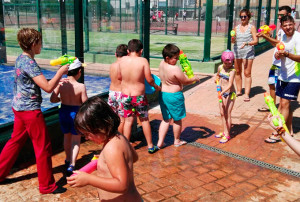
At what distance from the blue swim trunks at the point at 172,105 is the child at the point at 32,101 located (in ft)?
6.00

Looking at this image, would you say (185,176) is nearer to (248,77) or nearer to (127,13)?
→ (248,77)

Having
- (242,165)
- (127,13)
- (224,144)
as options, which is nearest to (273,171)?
(242,165)

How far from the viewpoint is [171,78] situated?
198 inches

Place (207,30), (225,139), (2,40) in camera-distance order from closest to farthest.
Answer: (225,139), (2,40), (207,30)

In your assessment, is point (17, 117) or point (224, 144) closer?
point (17, 117)

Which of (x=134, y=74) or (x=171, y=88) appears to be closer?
(x=134, y=74)

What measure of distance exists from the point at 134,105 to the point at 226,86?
1.53m

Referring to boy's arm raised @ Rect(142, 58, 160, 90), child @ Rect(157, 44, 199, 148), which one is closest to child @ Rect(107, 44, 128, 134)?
boy's arm raised @ Rect(142, 58, 160, 90)

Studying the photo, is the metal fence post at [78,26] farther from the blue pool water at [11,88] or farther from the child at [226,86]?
the child at [226,86]

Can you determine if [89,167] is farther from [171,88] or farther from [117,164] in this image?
[171,88]

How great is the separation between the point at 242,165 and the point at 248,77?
3946 mm

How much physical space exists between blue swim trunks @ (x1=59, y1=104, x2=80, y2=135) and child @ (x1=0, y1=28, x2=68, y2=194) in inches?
20.9

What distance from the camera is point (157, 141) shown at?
5578mm

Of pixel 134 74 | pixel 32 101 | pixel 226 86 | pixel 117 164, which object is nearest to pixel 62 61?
pixel 32 101
